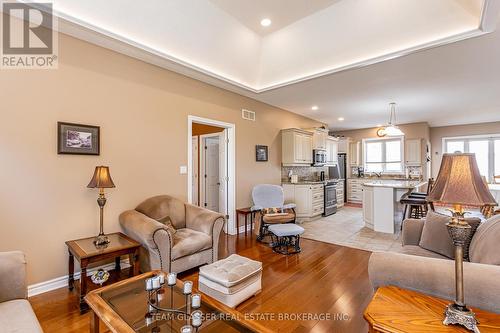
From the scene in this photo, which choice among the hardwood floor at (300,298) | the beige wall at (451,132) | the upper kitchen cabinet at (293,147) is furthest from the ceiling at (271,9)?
the beige wall at (451,132)

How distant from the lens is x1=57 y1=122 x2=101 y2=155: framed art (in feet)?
8.83

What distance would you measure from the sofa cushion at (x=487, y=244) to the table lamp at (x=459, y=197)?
30.6 inches

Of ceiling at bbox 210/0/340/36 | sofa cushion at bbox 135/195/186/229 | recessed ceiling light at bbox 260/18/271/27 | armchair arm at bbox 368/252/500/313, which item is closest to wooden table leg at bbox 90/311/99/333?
sofa cushion at bbox 135/195/186/229

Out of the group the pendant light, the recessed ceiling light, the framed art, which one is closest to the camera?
the framed art

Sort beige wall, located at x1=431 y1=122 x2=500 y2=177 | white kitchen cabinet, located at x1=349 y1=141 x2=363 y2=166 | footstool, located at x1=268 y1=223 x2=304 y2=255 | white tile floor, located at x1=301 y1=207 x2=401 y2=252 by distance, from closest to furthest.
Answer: footstool, located at x1=268 y1=223 x2=304 y2=255 < white tile floor, located at x1=301 y1=207 x2=401 y2=252 < beige wall, located at x1=431 y1=122 x2=500 y2=177 < white kitchen cabinet, located at x1=349 y1=141 x2=363 y2=166

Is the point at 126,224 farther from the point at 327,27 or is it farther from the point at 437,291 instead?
the point at 327,27

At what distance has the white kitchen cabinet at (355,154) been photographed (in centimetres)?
920

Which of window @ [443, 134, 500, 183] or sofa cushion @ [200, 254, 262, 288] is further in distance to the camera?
window @ [443, 134, 500, 183]

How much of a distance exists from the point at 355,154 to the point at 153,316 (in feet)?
29.9

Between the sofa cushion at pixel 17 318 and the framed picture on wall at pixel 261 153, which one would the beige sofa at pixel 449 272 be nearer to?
the sofa cushion at pixel 17 318

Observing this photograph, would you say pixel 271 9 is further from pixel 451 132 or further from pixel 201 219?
pixel 451 132

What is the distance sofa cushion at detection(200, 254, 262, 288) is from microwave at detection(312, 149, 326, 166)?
474cm

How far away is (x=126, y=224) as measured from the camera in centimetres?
287

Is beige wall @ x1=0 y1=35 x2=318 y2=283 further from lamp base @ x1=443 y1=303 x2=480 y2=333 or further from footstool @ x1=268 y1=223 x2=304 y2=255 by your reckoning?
lamp base @ x1=443 y1=303 x2=480 y2=333
